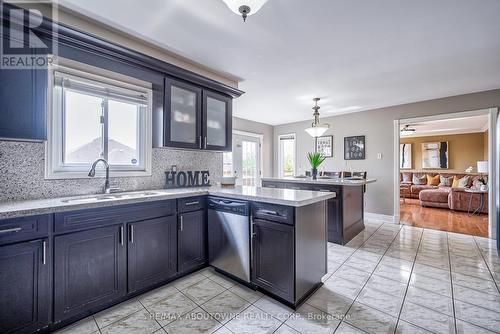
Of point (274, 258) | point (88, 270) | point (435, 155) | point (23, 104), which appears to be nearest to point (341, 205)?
point (274, 258)

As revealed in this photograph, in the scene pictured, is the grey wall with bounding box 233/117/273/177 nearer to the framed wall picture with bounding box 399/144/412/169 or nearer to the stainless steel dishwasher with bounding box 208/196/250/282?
the stainless steel dishwasher with bounding box 208/196/250/282

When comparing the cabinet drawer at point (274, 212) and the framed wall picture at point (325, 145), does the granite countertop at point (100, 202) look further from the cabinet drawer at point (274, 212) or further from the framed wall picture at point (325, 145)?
the framed wall picture at point (325, 145)

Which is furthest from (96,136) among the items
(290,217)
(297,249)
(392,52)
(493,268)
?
(493,268)

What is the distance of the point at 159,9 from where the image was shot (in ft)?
6.06

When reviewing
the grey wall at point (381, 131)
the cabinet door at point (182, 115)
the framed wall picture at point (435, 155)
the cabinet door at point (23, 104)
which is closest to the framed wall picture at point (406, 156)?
the framed wall picture at point (435, 155)

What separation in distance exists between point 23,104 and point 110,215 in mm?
1034

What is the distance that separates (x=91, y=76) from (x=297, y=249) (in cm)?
255

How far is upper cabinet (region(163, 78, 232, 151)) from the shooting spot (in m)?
2.55

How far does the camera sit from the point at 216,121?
3059mm

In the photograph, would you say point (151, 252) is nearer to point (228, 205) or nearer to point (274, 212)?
point (228, 205)

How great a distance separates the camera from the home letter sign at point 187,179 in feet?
9.23

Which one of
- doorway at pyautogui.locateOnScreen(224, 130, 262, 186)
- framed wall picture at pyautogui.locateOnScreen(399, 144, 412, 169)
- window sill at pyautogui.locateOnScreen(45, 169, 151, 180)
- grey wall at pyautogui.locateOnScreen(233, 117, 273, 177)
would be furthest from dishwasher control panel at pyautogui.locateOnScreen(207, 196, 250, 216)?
framed wall picture at pyautogui.locateOnScreen(399, 144, 412, 169)

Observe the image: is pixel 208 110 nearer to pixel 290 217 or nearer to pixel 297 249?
pixel 290 217

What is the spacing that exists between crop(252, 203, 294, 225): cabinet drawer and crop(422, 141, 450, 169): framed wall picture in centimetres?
926
